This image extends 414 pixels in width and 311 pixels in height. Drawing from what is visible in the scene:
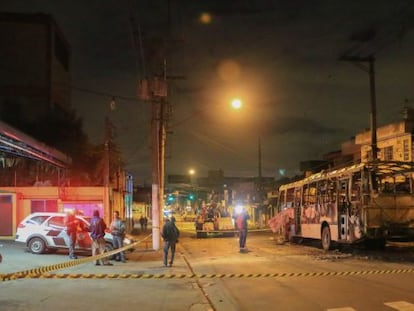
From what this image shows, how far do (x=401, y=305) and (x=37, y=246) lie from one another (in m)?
15.6

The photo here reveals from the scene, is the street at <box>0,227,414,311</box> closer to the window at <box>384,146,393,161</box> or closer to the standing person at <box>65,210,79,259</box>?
the standing person at <box>65,210,79,259</box>

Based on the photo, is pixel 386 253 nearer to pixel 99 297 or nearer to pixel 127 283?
pixel 127 283

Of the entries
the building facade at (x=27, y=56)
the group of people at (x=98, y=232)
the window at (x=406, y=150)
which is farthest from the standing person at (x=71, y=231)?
the building facade at (x=27, y=56)

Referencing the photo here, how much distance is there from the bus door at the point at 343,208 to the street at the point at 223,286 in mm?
1831

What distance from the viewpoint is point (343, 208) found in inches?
854

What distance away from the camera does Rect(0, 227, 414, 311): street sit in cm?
1091

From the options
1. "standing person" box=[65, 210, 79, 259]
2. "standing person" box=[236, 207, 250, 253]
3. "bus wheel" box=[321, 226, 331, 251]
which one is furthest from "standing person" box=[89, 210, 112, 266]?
"bus wheel" box=[321, 226, 331, 251]

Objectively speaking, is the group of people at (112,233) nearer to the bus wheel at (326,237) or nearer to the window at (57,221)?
the window at (57,221)

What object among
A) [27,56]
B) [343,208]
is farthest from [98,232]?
[27,56]

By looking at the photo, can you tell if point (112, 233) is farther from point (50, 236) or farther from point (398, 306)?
point (398, 306)

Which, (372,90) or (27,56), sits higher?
(27,56)

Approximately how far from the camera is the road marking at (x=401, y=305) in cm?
1003

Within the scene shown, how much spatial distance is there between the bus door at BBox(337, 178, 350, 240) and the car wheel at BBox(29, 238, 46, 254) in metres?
11.1

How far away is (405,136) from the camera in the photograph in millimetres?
36000
